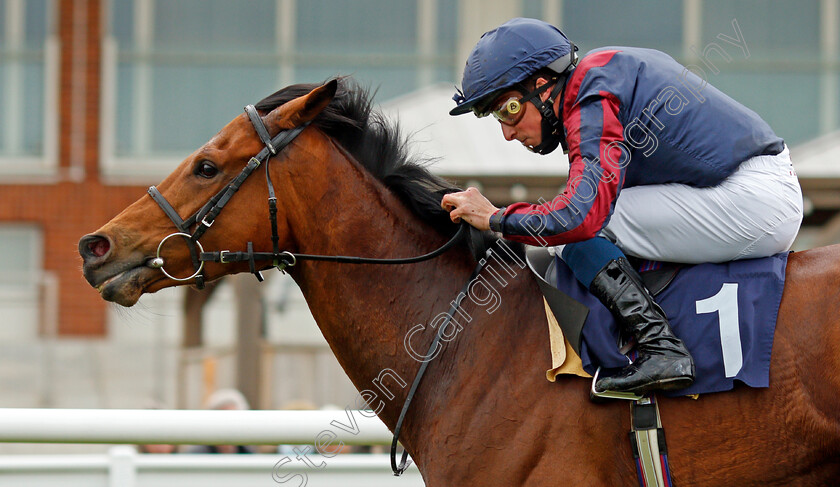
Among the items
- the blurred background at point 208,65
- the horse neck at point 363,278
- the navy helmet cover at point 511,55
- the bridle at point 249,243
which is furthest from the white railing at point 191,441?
the blurred background at point 208,65

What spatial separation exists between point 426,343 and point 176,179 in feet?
3.08

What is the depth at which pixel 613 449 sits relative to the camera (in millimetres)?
2631

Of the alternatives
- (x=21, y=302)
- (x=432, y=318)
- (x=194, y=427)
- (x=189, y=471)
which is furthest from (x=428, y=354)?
(x=21, y=302)

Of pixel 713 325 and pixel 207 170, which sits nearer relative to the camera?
pixel 713 325

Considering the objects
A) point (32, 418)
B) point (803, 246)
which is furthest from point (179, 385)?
point (803, 246)

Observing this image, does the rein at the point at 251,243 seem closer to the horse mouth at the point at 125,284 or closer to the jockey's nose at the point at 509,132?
the horse mouth at the point at 125,284

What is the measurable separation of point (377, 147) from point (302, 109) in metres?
0.30

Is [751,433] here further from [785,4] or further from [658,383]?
[785,4]

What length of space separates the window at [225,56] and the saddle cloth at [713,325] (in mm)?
9682

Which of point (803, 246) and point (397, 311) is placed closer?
point (397, 311)

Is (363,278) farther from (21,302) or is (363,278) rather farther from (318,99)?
(21,302)

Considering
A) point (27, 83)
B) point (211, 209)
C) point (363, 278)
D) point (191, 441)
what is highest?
point (211, 209)

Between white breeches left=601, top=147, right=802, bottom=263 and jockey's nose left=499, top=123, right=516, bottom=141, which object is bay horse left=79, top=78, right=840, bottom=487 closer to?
white breeches left=601, top=147, right=802, bottom=263

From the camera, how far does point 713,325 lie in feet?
8.59
